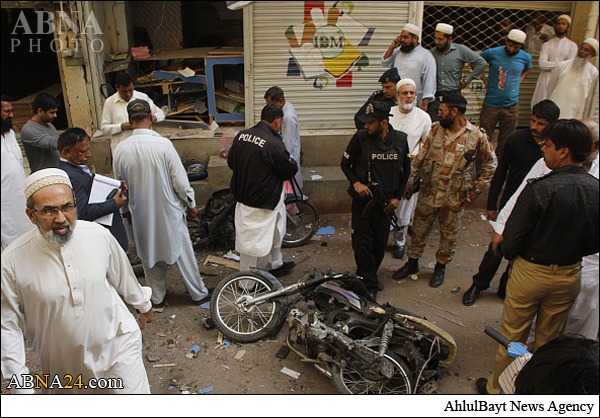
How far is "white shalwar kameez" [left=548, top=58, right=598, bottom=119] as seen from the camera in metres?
7.00

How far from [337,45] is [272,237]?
3.84 meters

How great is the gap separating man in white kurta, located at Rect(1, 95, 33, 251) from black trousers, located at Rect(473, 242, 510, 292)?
469cm

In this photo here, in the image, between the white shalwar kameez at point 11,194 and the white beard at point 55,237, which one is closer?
the white beard at point 55,237

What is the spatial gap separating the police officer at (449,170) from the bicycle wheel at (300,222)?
5.00 feet

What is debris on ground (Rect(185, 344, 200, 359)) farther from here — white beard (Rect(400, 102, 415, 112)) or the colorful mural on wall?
the colorful mural on wall

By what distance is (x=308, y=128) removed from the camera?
762 centimetres

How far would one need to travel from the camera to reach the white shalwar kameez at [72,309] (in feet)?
7.89

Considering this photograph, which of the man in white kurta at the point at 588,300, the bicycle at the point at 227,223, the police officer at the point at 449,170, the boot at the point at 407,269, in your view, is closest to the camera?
the man in white kurta at the point at 588,300

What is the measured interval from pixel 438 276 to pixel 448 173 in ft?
4.17

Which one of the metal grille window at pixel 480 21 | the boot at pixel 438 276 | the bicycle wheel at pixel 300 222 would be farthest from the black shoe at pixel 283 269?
the metal grille window at pixel 480 21

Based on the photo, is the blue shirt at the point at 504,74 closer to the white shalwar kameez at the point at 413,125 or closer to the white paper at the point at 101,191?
the white shalwar kameez at the point at 413,125

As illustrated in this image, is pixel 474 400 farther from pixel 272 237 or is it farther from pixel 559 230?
pixel 272 237

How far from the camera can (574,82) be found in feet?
23.2

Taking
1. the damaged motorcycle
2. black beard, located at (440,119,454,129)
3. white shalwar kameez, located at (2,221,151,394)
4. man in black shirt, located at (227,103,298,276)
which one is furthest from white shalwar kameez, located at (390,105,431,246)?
white shalwar kameez, located at (2,221,151,394)
